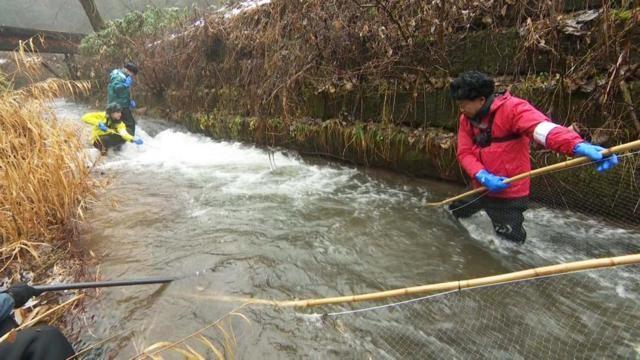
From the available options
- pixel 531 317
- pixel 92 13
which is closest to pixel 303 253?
pixel 531 317

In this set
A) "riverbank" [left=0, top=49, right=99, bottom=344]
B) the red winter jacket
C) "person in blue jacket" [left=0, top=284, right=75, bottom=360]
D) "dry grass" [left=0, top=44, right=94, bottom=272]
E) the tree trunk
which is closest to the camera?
"person in blue jacket" [left=0, top=284, right=75, bottom=360]

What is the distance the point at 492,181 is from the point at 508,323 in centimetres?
111

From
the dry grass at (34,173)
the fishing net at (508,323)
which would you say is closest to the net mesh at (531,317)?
the fishing net at (508,323)

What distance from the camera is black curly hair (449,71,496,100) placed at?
2896 millimetres

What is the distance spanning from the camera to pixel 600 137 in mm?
3477

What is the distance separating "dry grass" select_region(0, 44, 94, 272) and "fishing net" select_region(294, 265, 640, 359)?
9.16 feet

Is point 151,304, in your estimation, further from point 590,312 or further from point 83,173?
point 590,312

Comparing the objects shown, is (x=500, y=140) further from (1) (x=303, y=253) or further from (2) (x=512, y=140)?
(1) (x=303, y=253)

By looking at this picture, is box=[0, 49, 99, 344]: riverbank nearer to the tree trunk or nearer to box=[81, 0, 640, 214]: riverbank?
box=[81, 0, 640, 214]: riverbank

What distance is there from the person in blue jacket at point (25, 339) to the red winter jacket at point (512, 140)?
3.18 m

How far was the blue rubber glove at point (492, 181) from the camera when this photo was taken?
Answer: 120 inches

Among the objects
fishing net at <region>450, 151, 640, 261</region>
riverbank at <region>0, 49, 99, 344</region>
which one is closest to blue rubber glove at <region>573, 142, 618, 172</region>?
fishing net at <region>450, 151, 640, 261</region>

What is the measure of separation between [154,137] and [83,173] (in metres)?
5.85

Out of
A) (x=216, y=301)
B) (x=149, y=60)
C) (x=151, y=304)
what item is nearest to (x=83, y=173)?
(x=151, y=304)
